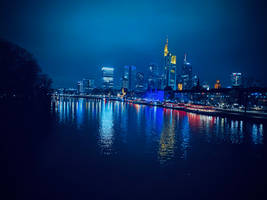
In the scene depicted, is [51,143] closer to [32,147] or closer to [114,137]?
[32,147]

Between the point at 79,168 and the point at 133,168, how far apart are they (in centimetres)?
350

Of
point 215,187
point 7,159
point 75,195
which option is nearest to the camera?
point 75,195

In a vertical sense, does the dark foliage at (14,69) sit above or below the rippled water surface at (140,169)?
above

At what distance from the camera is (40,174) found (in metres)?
11.6

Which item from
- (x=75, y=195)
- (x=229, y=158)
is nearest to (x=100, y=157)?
(x=75, y=195)

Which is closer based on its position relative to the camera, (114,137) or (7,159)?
(7,159)

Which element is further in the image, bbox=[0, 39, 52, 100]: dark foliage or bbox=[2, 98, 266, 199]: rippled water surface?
bbox=[0, 39, 52, 100]: dark foliage

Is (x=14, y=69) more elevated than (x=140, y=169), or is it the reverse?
(x=14, y=69)

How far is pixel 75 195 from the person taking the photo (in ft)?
31.2

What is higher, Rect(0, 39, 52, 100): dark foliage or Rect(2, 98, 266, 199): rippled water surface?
Rect(0, 39, 52, 100): dark foliage

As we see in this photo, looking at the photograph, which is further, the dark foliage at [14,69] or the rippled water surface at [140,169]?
the dark foliage at [14,69]

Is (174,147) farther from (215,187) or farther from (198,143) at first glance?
(215,187)

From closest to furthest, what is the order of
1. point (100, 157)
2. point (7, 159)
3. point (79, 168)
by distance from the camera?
point (79, 168)
point (7, 159)
point (100, 157)

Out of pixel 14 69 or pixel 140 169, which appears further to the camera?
pixel 14 69
